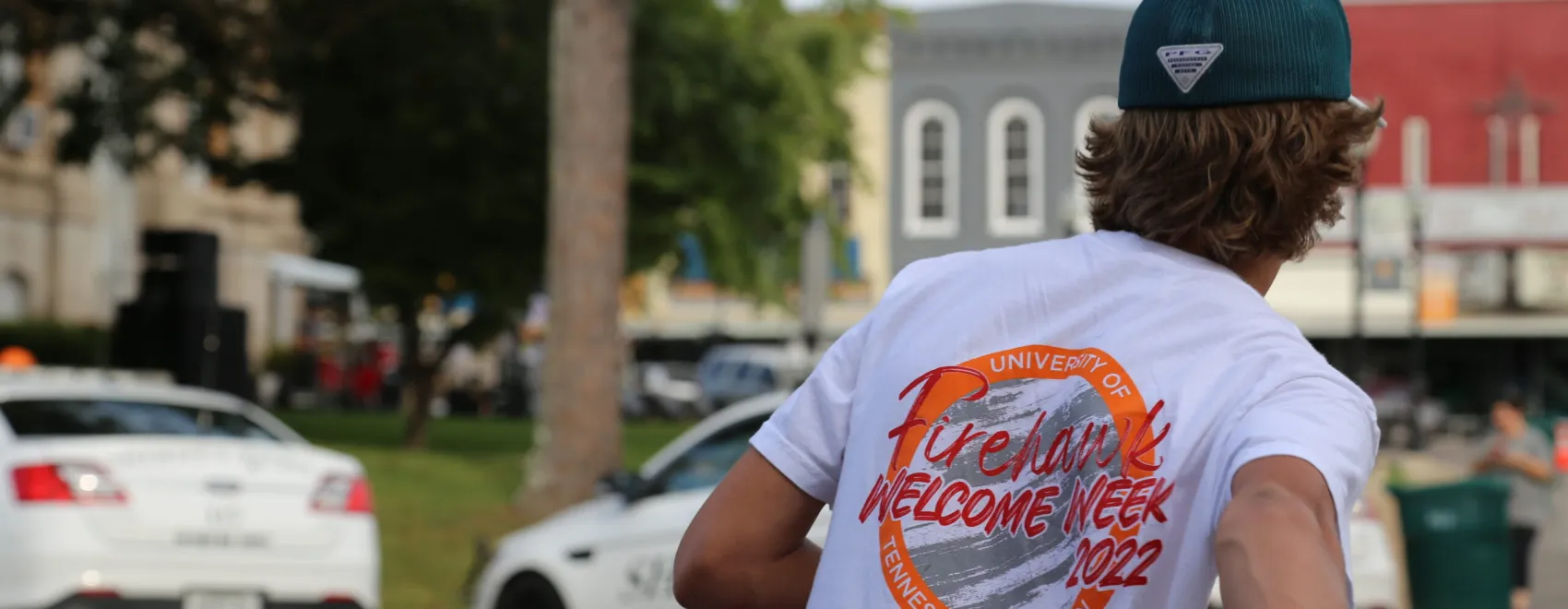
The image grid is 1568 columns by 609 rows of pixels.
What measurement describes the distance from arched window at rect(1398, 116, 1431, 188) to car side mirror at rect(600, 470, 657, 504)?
148 ft

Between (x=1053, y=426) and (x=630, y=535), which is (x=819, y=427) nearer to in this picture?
(x=1053, y=426)

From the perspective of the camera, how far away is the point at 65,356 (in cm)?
3017

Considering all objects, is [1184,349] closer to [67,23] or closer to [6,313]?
[67,23]

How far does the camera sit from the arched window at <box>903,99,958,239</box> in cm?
4975

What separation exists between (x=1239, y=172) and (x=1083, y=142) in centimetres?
28

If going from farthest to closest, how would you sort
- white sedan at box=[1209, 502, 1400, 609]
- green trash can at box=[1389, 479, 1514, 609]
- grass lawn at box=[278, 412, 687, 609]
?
1. grass lawn at box=[278, 412, 687, 609]
2. green trash can at box=[1389, 479, 1514, 609]
3. white sedan at box=[1209, 502, 1400, 609]

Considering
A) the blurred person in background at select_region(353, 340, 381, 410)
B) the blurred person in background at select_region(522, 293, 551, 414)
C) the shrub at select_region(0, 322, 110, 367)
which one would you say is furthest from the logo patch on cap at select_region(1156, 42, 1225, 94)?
the blurred person in background at select_region(353, 340, 381, 410)

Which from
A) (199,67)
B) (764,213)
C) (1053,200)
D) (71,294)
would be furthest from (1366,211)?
(199,67)

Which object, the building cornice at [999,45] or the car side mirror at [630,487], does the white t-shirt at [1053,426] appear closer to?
the car side mirror at [630,487]

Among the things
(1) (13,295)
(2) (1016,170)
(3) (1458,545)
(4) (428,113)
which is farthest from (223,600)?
(2) (1016,170)

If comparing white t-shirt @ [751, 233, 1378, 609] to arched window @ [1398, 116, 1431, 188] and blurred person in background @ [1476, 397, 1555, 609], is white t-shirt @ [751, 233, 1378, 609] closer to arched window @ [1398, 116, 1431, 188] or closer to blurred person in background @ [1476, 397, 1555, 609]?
blurred person in background @ [1476, 397, 1555, 609]

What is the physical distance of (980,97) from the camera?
50656 millimetres

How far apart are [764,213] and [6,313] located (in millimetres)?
14194

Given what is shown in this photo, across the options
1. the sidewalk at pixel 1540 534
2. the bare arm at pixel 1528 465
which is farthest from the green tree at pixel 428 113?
the bare arm at pixel 1528 465
